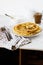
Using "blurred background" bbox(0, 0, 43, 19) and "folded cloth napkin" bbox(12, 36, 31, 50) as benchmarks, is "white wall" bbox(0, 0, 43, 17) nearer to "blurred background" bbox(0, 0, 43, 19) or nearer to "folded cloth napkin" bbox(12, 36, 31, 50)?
"blurred background" bbox(0, 0, 43, 19)

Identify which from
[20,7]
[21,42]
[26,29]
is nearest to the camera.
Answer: [21,42]

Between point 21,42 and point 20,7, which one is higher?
point 20,7

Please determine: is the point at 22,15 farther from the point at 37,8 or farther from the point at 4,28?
the point at 4,28

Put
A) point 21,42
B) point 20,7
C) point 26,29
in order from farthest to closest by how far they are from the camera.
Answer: point 20,7 → point 26,29 → point 21,42

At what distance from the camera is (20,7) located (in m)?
1.41

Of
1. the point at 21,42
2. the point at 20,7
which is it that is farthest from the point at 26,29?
the point at 20,7

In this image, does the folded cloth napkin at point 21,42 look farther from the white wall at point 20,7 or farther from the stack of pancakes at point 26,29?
the white wall at point 20,7

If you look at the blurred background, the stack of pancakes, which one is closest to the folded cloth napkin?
the stack of pancakes

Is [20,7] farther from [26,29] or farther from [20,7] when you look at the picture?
[26,29]

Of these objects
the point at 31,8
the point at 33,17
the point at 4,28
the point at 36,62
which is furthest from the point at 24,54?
the point at 31,8

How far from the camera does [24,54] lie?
1.07 meters

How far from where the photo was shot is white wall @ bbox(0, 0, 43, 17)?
4.52 feet

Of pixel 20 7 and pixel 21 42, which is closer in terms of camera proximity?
pixel 21 42

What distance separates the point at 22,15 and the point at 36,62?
49cm
